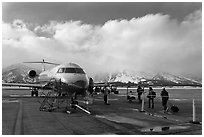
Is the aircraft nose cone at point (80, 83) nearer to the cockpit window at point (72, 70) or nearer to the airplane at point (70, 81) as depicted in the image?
the airplane at point (70, 81)

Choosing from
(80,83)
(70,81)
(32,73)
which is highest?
(32,73)

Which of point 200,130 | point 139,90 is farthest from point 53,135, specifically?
point 139,90

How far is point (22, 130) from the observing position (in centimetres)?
734

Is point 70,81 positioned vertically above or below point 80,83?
above

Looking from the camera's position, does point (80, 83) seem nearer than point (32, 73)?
Yes

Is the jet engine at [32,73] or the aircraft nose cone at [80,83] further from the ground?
the jet engine at [32,73]

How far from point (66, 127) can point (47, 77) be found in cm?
1570

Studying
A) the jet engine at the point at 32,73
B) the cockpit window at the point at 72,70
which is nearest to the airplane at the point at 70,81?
the cockpit window at the point at 72,70

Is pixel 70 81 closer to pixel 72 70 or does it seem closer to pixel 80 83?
pixel 80 83

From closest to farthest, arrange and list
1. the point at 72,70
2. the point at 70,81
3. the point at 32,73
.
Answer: the point at 70,81 < the point at 72,70 < the point at 32,73

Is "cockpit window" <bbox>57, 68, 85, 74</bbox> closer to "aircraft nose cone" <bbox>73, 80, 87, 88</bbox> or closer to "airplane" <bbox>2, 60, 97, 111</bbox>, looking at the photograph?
"airplane" <bbox>2, 60, 97, 111</bbox>

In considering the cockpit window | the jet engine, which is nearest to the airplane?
the cockpit window

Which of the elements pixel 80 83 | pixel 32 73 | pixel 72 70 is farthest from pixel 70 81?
pixel 32 73

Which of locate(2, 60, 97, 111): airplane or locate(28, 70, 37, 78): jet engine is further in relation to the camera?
locate(28, 70, 37, 78): jet engine
